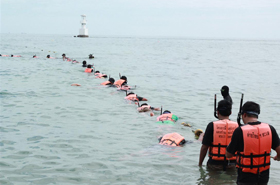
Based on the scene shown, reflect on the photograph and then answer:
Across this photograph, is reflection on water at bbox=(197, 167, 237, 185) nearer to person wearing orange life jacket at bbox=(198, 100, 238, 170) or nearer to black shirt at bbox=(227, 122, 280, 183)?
person wearing orange life jacket at bbox=(198, 100, 238, 170)

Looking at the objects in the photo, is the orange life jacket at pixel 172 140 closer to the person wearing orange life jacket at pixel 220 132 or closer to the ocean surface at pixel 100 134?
the ocean surface at pixel 100 134

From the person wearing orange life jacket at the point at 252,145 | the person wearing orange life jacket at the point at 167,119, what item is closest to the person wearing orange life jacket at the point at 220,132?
the person wearing orange life jacket at the point at 252,145

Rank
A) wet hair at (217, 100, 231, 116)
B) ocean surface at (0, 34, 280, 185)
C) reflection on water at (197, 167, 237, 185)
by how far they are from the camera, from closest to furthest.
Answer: wet hair at (217, 100, 231, 116) → reflection on water at (197, 167, 237, 185) → ocean surface at (0, 34, 280, 185)

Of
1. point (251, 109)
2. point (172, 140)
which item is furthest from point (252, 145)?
point (172, 140)

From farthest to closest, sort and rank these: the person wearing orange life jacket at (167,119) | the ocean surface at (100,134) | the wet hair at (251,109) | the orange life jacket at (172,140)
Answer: the person wearing orange life jacket at (167,119) → the orange life jacket at (172,140) → the ocean surface at (100,134) → the wet hair at (251,109)

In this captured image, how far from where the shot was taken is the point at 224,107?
7.03 metres

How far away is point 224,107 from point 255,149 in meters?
1.46

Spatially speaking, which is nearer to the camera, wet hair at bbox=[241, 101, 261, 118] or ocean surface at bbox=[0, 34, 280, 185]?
wet hair at bbox=[241, 101, 261, 118]

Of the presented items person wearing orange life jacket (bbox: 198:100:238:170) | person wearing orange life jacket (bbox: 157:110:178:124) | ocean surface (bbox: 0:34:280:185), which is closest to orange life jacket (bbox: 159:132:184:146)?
ocean surface (bbox: 0:34:280:185)

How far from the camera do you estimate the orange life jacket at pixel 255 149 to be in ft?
18.5

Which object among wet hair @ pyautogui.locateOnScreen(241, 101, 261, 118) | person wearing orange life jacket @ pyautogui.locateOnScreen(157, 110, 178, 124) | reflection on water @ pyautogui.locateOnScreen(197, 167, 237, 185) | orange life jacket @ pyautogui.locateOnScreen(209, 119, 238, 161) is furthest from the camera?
person wearing orange life jacket @ pyautogui.locateOnScreen(157, 110, 178, 124)

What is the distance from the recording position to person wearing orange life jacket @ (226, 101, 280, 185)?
18.5 feet

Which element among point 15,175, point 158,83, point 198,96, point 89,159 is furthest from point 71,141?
point 158,83

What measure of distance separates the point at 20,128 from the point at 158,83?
674 inches
